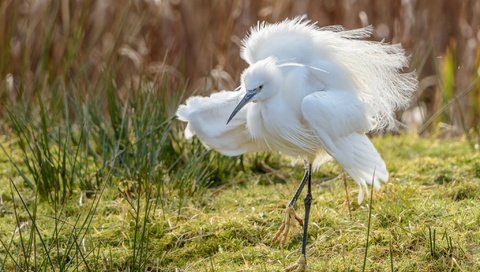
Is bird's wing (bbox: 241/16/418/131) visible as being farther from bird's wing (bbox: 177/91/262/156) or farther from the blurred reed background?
the blurred reed background

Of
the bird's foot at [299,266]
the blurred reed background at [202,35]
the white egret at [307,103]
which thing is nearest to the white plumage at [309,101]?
the white egret at [307,103]

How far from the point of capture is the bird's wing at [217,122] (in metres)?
4.06

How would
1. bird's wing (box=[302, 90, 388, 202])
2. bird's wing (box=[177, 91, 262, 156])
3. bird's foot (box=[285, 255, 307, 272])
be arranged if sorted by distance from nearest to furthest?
bird's foot (box=[285, 255, 307, 272])
bird's wing (box=[302, 90, 388, 202])
bird's wing (box=[177, 91, 262, 156])

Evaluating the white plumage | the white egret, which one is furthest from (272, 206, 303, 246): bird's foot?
the white plumage

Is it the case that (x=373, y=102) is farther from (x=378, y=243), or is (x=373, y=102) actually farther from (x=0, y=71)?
(x=0, y=71)

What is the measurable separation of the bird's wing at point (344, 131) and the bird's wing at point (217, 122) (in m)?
0.45

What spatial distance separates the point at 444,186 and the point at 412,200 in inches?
17.7

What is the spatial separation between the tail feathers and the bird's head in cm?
35

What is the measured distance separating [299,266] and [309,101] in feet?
2.16

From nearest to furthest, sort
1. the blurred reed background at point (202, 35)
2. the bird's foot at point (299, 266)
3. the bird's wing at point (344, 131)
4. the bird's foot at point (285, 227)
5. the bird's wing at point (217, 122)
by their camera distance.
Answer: the bird's foot at point (299, 266), the bird's wing at point (344, 131), the bird's foot at point (285, 227), the bird's wing at point (217, 122), the blurred reed background at point (202, 35)

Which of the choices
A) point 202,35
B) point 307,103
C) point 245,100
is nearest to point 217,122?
point 245,100

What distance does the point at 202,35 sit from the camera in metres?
7.16

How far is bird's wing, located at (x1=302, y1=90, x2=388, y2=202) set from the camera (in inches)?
145

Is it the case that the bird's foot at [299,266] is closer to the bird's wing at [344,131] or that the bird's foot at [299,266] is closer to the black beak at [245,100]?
the bird's wing at [344,131]
